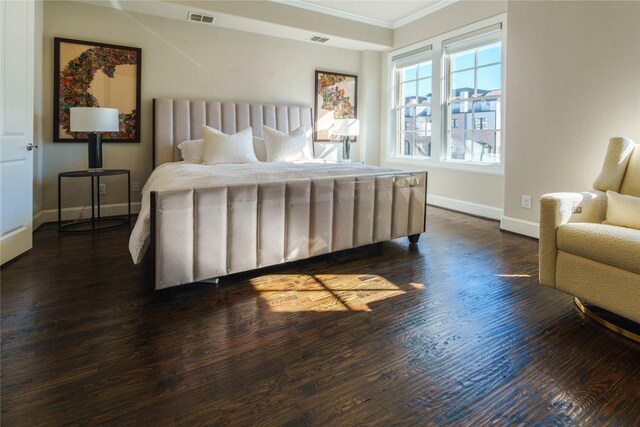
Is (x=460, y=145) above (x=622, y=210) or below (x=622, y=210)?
above

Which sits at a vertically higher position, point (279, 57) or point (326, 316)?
point (279, 57)

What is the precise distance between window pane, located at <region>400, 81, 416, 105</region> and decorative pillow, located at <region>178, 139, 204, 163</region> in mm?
3357

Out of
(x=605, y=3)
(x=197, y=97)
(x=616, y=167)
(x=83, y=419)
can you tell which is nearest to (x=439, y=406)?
(x=83, y=419)

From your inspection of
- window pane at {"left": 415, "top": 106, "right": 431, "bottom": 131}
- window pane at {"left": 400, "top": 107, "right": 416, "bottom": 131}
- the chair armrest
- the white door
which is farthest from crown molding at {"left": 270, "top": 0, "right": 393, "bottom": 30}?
the chair armrest

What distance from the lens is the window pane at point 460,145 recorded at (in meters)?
4.95

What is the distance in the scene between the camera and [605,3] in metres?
3.02

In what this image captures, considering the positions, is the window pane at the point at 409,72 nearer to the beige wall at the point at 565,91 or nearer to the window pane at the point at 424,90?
the window pane at the point at 424,90

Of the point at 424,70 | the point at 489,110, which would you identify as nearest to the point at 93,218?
the point at 489,110

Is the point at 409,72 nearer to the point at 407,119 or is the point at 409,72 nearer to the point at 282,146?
the point at 407,119

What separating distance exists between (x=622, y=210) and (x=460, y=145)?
3083 mm

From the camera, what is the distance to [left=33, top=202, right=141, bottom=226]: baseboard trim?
4.06 metres

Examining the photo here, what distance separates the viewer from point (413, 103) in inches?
229

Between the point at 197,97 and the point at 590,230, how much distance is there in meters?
4.48

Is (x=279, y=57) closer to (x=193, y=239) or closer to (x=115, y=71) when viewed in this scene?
(x=115, y=71)
